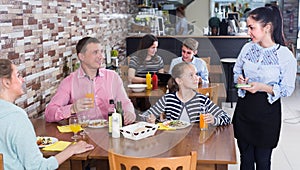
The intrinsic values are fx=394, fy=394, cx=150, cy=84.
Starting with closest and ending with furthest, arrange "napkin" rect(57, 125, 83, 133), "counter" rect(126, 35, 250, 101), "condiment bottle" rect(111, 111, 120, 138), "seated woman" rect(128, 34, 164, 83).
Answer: "condiment bottle" rect(111, 111, 120, 138), "napkin" rect(57, 125, 83, 133), "seated woman" rect(128, 34, 164, 83), "counter" rect(126, 35, 250, 101)

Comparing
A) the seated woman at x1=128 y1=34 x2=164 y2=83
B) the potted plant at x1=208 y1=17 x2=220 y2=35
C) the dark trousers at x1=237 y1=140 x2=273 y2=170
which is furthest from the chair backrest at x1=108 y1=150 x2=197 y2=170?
the potted plant at x1=208 y1=17 x2=220 y2=35

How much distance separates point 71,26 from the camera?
368 centimetres

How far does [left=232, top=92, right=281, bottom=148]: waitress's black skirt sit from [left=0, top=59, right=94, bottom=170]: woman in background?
4.63 ft

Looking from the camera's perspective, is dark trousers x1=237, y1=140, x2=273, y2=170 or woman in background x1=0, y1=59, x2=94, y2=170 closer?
woman in background x1=0, y1=59, x2=94, y2=170

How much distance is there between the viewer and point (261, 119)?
2660 millimetres

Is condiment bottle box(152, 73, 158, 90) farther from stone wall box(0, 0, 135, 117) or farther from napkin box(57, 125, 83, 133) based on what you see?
napkin box(57, 125, 83, 133)

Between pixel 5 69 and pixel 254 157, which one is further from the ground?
pixel 5 69

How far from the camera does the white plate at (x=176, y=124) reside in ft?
8.13

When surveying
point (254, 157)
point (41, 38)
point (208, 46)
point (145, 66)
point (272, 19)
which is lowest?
point (254, 157)

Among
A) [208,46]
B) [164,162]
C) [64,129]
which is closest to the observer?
[164,162]

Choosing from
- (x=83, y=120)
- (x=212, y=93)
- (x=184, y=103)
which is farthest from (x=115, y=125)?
(x=212, y=93)

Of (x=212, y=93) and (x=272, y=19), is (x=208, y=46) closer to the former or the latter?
(x=212, y=93)

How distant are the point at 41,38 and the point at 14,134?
140cm

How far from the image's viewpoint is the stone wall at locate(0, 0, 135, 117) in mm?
2551
